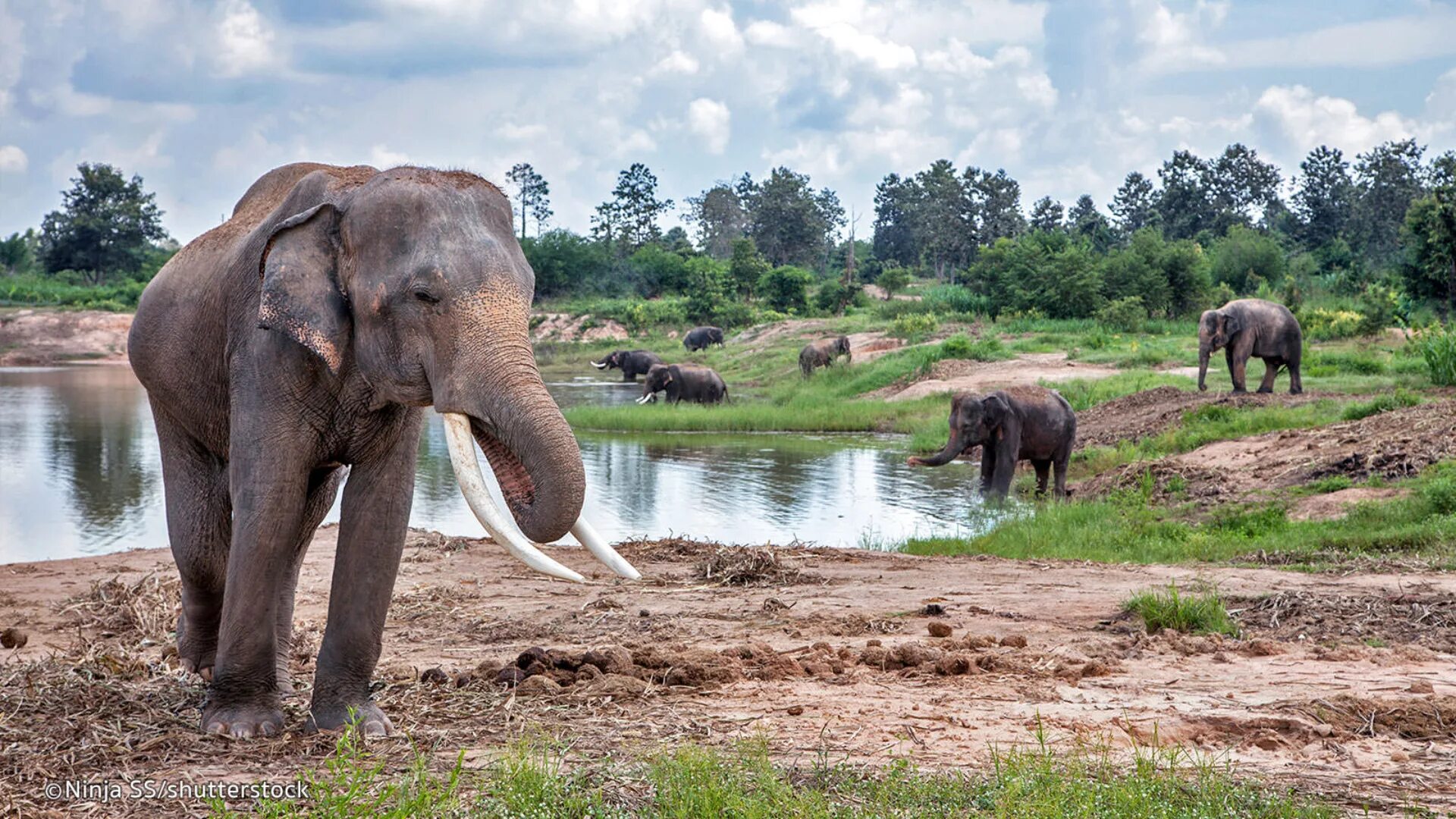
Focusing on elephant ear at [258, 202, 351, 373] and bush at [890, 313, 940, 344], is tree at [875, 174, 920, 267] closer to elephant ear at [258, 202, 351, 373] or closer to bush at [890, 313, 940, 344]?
bush at [890, 313, 940, 344]

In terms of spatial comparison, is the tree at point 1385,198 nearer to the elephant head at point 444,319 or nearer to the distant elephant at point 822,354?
the distant elephant at point 822,354

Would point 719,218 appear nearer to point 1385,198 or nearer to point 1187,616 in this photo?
point 1385,198

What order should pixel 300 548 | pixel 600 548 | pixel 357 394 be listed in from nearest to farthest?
pixel 600 548 → pixel 357 394 → pixel 300 548

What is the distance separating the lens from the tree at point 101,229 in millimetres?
62094

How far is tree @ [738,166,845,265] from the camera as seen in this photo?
261 feet

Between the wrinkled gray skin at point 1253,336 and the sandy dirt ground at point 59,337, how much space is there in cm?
3778

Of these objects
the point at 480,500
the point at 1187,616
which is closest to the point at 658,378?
the point at 1187,616

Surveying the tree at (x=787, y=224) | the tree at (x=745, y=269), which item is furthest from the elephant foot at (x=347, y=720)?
the tree at (x=787, y=224)

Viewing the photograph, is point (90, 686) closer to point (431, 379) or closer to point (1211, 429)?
point (431, 379)

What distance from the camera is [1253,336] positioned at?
21.2 meters

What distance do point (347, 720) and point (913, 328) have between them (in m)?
32.2

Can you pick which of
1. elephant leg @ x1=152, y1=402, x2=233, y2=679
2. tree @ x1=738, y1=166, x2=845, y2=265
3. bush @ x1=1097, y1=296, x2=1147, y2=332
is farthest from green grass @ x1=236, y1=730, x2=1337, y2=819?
tree @ x1=738, y1=166, x2=845, y2=265

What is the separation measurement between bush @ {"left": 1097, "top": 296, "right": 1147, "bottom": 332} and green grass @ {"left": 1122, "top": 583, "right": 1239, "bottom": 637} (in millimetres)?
29461

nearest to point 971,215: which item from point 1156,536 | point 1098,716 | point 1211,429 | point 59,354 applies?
point 59,354
